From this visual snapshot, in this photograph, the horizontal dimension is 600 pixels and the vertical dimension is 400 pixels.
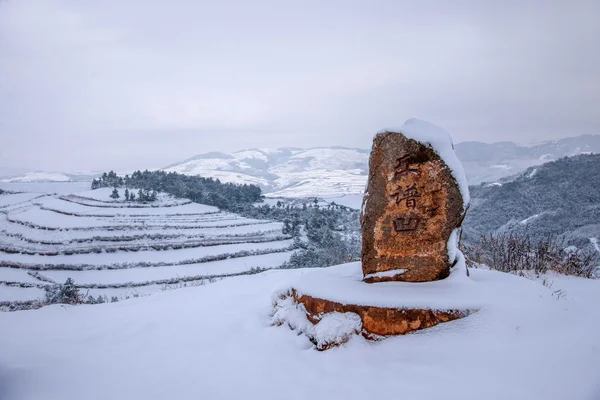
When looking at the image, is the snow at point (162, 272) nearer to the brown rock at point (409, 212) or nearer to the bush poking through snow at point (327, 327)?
the bush poking through snow at point (327, 327)

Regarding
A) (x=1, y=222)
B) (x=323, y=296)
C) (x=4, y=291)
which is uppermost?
(x=323, y=296)

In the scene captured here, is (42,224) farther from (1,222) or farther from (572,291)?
(572,291)

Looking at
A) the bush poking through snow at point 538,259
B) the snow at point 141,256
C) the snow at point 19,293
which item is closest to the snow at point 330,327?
the bush poking through snow at point 538,259

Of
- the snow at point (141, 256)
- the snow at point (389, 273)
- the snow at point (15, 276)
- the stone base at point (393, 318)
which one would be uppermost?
the snow at point (389, 273)

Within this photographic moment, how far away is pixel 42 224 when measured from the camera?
2175cm

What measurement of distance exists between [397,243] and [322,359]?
1613 millimetres

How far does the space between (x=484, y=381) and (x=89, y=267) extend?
1964 cm

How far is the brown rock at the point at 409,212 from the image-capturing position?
152 inches

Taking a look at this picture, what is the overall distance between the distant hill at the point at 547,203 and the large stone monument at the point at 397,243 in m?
11.0

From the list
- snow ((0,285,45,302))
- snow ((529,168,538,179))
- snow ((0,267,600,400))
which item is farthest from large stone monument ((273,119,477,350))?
snow ((529,168,538,179))

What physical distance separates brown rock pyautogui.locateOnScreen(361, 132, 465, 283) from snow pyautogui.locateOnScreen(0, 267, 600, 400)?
22.1 inches

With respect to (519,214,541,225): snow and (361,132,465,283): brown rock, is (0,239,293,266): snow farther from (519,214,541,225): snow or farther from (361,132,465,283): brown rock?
(361,132,465,283): brown rock

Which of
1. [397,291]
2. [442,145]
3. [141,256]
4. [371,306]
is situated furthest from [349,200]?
[371,306]

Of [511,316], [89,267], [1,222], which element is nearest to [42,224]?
[1,222]
